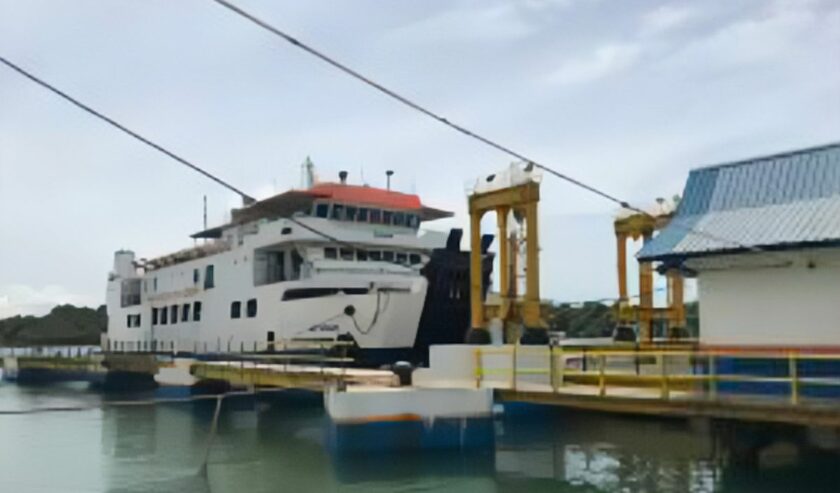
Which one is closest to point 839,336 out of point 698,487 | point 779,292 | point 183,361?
point 779,292

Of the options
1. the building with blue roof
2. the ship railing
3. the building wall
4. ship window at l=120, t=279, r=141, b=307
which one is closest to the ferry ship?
ship window at l=120, t=279, r=141, b=307

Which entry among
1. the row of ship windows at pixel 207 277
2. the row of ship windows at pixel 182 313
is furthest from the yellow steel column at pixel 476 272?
the row of ship windows at pixel 207 277

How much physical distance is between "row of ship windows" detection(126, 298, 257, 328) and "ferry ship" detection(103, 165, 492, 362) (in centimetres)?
8

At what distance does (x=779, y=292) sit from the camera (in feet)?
54.5

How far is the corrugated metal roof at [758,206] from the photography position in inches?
→ 650

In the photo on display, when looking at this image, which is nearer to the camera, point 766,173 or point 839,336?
point 839,336

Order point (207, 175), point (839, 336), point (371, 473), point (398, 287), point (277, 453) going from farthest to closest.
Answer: point (398, 287)
point (277, 453)
point (371, 473)
point (839, 336)
point (207, 175)

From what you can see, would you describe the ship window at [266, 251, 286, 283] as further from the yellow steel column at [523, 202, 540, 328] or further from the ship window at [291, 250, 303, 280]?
the yellow steel column at [523, 202, 540, 328]

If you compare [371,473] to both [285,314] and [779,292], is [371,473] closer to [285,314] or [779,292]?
[779,292]

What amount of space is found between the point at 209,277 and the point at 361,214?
9851 millimetres

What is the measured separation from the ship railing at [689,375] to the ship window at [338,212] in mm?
18464

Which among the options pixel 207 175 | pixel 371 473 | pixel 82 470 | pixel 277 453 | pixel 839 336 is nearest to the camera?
pixel 207 175

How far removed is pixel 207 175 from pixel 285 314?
25164 millimetres

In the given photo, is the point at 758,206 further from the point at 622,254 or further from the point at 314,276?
the point at 314,276
